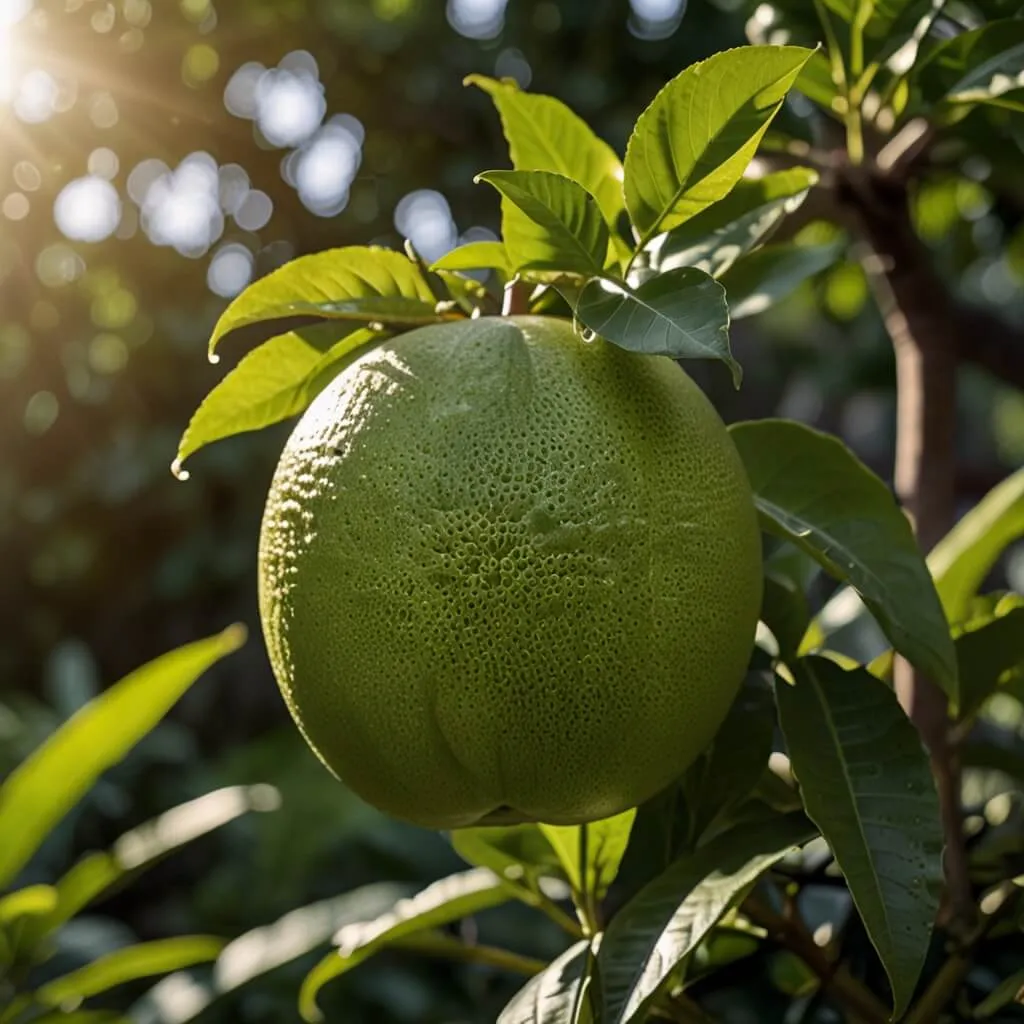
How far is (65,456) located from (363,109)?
1405 millimetres

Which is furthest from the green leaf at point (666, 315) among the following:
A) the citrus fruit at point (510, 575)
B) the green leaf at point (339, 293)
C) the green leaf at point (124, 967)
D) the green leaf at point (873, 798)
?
the green leaf at point (124, 967)

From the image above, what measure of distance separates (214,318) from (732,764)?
1990 mm

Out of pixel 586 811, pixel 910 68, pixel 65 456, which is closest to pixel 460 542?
pixel 586 811

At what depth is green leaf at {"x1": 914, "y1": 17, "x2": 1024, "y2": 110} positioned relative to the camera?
849mm

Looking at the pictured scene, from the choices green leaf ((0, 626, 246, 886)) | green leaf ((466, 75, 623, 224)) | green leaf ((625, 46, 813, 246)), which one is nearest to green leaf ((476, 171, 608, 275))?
green leaf ((625, 46, 813, 246))

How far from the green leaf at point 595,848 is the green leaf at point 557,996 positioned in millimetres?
82

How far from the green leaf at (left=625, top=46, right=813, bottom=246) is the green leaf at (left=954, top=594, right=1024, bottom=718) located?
391 millimetres

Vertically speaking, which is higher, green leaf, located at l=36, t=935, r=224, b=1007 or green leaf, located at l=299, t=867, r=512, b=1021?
green leaf, located at l=299, t=867, r=512, b=1021

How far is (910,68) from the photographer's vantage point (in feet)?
2.94

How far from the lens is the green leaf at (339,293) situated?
0.73m

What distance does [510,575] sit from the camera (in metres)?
0.61

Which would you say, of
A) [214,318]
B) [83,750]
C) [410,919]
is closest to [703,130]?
[410,919]

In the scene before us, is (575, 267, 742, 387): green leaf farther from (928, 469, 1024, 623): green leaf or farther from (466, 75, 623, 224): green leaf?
(928, 469, 1024, 623): green leaf

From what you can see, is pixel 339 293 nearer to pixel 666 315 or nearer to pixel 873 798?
pixel 666 315
